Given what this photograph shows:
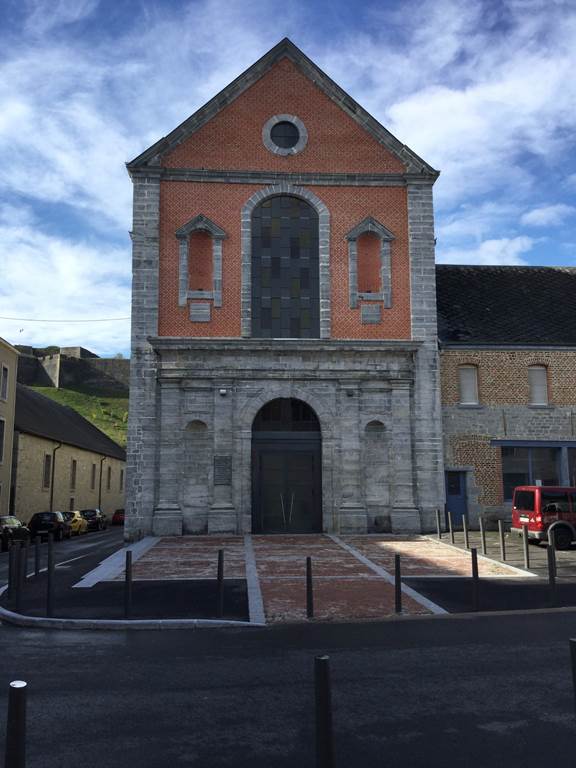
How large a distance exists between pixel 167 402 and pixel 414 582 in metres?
12.3

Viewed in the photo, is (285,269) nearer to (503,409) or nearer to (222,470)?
(222,470)

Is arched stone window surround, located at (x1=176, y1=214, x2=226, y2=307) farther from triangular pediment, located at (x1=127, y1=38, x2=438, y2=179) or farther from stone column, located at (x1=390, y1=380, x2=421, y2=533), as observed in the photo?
stone column, located at (x1=390, y1=380, x2=421, y2=533)

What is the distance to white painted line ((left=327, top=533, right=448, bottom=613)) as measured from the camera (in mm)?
10711

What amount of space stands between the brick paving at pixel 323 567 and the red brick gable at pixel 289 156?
1291cm

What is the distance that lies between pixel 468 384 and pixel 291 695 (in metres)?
20.3

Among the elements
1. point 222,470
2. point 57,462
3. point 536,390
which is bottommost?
point 222,470

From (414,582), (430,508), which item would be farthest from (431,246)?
(414,582)

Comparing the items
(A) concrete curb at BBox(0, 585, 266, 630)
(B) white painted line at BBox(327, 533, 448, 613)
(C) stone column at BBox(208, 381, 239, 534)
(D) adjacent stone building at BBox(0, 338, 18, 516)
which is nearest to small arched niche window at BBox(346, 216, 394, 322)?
(C) stone column at BBox(208, 381, 239, 534)

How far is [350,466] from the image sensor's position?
76.4 ft

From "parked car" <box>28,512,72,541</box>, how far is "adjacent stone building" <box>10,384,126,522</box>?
2.97 m

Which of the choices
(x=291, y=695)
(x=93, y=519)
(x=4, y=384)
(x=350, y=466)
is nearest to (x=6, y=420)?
(x=4, y=384)

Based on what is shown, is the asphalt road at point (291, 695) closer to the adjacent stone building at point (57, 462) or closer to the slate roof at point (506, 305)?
the slate roof at point (506, 305)

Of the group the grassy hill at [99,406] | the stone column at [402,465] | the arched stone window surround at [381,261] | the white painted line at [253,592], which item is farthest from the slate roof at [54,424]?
the white painted line at [253,592]

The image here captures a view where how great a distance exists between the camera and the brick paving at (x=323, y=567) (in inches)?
422
